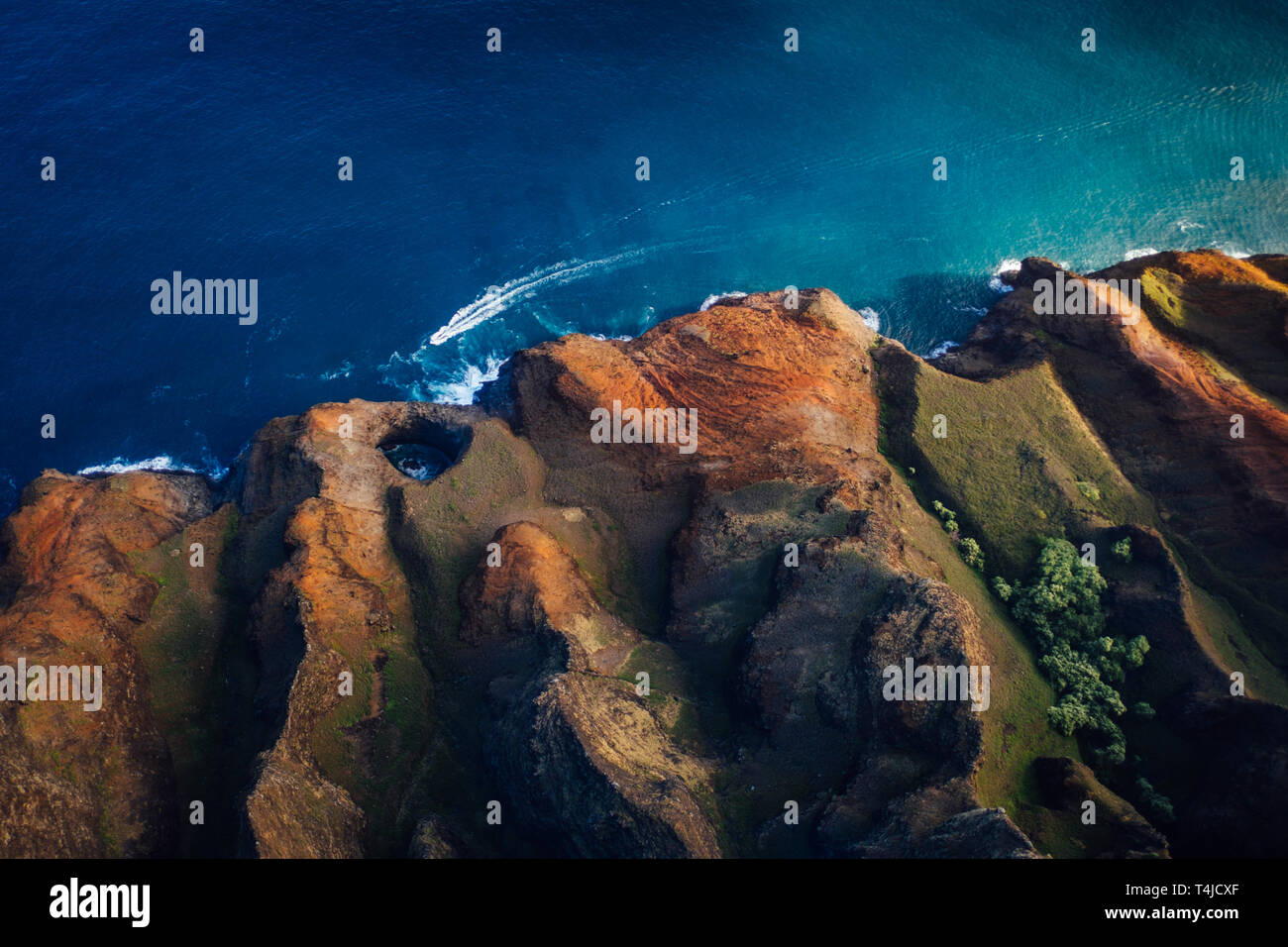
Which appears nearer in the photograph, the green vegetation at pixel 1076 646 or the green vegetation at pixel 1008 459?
the green vegetation at pixel 1076 646

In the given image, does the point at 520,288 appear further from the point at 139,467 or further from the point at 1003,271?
the point at 1003,271

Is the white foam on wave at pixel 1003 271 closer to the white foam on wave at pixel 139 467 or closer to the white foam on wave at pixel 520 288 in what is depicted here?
the white foam on wave at pixel 520 288

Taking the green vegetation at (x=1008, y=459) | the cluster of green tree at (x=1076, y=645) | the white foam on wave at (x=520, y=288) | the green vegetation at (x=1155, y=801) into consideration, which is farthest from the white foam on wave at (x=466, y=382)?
the green vegetation at (x=1155, y=801)

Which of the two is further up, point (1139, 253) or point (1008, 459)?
point (1139, 253)

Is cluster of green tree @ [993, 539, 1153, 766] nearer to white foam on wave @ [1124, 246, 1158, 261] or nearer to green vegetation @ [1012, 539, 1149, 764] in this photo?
green vegetation @ [1012, 539, 1149, 764]

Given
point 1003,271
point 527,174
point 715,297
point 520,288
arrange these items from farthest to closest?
point 527,174 < point 1003,271 < point 715,297 < point 520,288

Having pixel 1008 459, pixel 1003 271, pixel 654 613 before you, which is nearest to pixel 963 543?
pixel 1008 459
